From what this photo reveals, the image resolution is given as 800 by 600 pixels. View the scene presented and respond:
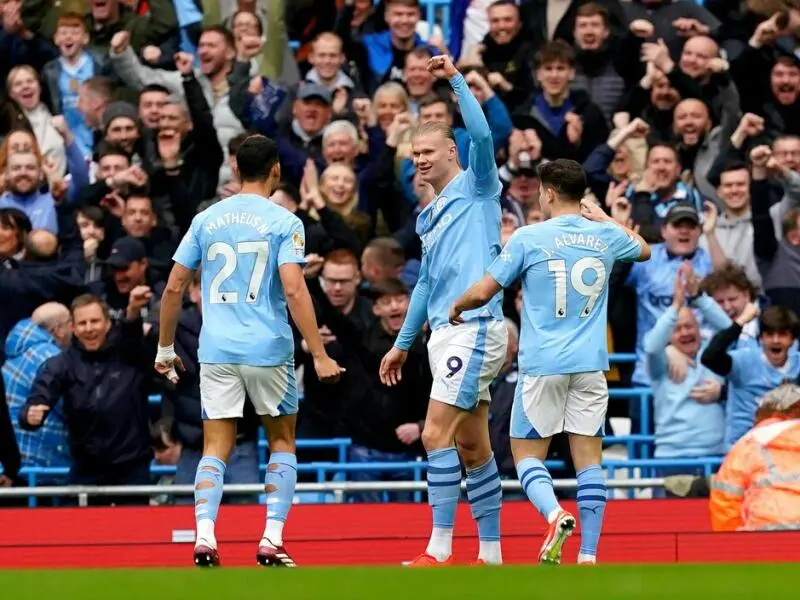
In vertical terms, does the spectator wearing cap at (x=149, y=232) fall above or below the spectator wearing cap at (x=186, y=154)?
below

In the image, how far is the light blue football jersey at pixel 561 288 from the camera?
38.3ft

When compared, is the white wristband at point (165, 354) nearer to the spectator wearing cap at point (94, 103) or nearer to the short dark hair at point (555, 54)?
the short dark hair at point (555, 54)

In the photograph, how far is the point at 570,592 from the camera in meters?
7.64

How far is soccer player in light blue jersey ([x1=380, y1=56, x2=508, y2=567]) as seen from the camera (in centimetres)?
1195

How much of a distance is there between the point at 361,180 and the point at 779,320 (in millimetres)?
3844

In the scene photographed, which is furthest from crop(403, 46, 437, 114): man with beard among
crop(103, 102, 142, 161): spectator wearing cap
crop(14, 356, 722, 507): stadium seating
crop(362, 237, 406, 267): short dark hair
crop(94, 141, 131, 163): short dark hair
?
crop(14, 356, 722, 507): stadium seating

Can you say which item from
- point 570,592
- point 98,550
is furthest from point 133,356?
point 570,592

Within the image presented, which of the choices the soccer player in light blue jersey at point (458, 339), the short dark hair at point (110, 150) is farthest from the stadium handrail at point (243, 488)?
the short dark hair at point (110, 150)

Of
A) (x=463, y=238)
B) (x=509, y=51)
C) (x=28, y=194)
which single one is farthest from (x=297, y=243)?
(x=509, y=51)

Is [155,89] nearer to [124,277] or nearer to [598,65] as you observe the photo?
[124,277]

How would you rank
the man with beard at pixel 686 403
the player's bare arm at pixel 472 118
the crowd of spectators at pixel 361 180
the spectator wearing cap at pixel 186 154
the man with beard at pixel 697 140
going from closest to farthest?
the player's bare arm at pixel 472 118
the crowd of spectators at pixel 361 180
the man with beard at pixel 686 403
the man with beard at pixel 697 140
the spectator wearing cap at pixel 186 154

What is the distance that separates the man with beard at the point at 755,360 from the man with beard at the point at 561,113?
2.66 m

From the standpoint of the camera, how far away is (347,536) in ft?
44.5

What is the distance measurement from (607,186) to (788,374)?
2.59 meters
